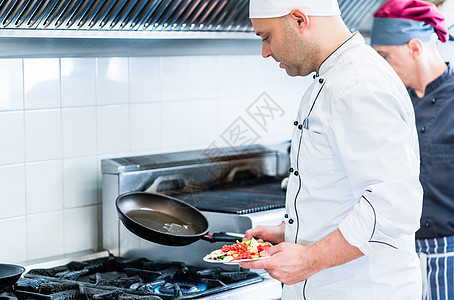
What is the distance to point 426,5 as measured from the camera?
2.20 metres

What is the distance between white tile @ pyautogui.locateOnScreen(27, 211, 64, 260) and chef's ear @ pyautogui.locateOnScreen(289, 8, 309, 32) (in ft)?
3.97

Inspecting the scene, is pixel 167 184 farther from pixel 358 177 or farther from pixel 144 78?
pixel 358 177

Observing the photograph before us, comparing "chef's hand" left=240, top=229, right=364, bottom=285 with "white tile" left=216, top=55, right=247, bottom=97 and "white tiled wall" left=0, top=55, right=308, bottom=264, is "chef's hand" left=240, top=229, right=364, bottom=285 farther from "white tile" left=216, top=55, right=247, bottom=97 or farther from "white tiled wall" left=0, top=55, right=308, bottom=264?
"white tile" left=216, top=55, right=247, bottom=97

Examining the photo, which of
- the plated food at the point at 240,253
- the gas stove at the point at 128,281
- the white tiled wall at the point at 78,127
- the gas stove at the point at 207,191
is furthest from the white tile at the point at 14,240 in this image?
the plated food at the point at 240,253

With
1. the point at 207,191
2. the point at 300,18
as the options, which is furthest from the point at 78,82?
the point at 300,18

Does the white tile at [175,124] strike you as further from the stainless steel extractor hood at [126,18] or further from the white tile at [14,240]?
the white tile at [14,240]

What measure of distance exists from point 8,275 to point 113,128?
725mm

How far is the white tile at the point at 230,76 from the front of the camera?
2740mm

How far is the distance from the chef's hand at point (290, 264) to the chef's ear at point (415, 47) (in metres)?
1.05

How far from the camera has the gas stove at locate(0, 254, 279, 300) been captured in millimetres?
1790

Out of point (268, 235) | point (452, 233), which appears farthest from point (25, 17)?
point (452, 233)

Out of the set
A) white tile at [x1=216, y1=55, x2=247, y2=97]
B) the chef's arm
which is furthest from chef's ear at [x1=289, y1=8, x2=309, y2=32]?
white tile at [x1=216, y1=55, x2=247, y2=97]

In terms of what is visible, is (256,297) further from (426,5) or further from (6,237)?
(426,5)

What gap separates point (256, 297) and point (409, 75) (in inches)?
35.0
